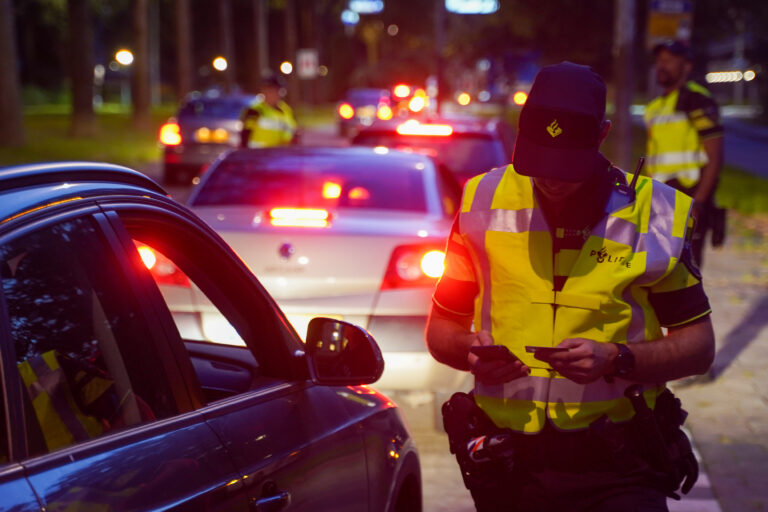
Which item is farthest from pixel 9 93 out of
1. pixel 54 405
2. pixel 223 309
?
pixel 54 405

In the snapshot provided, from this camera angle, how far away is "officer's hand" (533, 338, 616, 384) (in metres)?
2.95

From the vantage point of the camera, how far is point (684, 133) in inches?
296

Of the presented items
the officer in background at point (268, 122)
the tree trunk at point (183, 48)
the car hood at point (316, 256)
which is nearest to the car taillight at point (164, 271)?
the car hood at point (316, 256)

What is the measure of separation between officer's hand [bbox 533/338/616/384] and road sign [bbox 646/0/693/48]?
1208 cm

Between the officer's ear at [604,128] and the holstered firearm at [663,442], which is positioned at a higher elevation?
the officer's ear at [604,128]

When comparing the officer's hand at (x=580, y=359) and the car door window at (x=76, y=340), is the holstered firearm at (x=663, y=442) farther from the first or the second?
the car door window at (x=76, y=340)

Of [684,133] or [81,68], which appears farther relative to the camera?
[81,68]

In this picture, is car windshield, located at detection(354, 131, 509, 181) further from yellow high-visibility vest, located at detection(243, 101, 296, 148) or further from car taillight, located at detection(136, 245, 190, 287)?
car taillight, located at detection(136, 245, 190, 287)

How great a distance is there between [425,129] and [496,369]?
811 centimetres

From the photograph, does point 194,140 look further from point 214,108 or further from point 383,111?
point 383,111

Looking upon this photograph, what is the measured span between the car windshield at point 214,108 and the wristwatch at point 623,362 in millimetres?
22204

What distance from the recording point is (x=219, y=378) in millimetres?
3525

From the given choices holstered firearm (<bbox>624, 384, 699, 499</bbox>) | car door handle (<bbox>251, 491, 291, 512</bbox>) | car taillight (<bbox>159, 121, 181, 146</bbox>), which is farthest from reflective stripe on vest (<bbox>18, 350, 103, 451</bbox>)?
car taillight (<bbox>159, 121, 181, 146</bbox>)

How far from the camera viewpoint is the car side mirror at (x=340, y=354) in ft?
10.6
